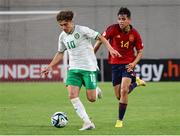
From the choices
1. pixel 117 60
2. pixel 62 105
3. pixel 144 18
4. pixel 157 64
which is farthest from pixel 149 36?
pixel 117 60

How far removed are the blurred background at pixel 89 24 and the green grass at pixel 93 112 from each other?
597 cm

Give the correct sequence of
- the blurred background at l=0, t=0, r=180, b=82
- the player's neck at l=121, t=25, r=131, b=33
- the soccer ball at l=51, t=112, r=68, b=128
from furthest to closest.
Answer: the blurred background at l=0, t=0, r=180, b=82 < the player's neck at l=121, t=25, r=131, b=33 < the soccer ball at l=51, t=112, r=68, b=128

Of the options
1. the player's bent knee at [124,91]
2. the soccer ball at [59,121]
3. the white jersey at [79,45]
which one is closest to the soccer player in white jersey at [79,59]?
the white jersey at [79,45]

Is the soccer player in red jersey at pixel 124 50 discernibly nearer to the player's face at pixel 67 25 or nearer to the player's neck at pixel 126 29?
the player's neck at pixel 126 29

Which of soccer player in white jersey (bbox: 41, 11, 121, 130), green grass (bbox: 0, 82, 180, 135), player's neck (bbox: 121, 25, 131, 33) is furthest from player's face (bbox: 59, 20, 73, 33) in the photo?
green grass (bbox: 0, 82, 180, 135)

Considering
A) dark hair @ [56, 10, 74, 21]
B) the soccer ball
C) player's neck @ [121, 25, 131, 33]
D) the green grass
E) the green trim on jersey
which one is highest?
dark hair @ [56, 10, 74, 21]

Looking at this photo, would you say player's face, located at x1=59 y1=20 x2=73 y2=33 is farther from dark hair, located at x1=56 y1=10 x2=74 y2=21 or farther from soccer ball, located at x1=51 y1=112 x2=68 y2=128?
soccer ball, located at x1=51 y1=112 x2=68 y2=128

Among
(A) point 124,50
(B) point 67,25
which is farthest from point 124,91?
(B) point 67,25

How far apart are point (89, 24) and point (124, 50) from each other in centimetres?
2207

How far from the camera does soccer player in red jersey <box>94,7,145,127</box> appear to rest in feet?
42.7

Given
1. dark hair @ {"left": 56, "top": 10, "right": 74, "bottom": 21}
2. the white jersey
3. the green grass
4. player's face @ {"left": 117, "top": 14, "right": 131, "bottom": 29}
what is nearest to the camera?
dark hair @ {"left": 56, "top": 10, "right": 74, "bottom": 21}

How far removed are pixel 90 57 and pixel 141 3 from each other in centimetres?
2317

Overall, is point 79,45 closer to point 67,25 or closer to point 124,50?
point 67,25

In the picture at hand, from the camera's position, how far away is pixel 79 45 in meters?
12.5
